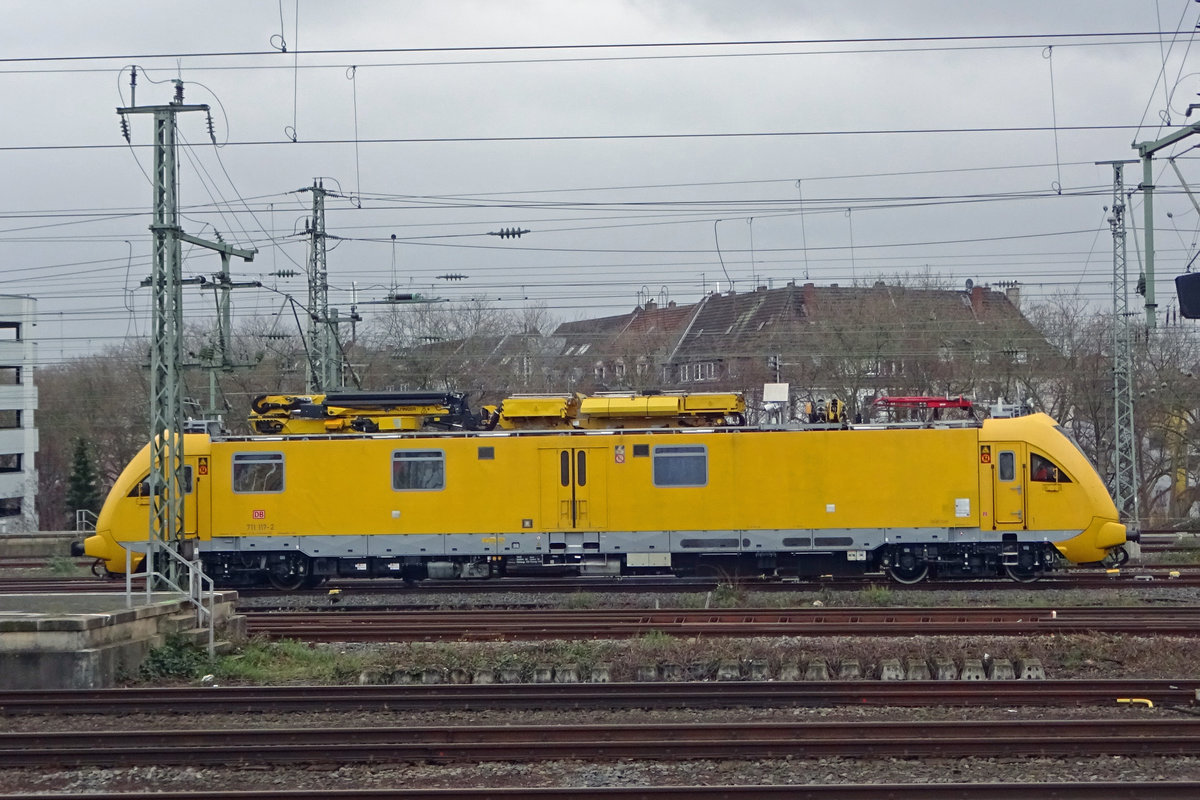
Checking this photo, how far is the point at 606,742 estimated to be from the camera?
31.0ft

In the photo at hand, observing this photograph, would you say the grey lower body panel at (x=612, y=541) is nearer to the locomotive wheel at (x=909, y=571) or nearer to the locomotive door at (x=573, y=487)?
the locomotive door at (x=573, y=487)

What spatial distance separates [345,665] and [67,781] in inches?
173

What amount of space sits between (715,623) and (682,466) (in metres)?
5.05

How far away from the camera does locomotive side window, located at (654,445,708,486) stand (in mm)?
19938

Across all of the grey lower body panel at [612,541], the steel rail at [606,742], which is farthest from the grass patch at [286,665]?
the grey lower body panel at [612,541]

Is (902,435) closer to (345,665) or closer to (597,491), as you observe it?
(597,491)

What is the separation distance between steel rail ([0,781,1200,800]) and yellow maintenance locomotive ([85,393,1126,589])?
11.6 m

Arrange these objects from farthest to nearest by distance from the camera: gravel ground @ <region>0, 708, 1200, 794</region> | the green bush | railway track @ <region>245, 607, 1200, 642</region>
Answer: railway track @ <region>245, 607, 1200, 642</region> < the green bush < gravel ground @ <region>0, 708, 1200, 794</region>

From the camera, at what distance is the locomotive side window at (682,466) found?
65.4 feet

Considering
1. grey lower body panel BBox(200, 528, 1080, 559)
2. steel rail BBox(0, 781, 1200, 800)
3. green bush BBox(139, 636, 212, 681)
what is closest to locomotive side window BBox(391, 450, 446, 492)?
grey lower body panel BBox(200, 528, 1080, 559)

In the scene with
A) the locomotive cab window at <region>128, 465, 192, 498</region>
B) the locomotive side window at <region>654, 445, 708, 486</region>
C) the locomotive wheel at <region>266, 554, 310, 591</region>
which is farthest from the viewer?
the locomotive wheel at <region>266, 554, 310, 591</region>

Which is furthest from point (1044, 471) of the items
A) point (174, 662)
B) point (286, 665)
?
point (174, 662)

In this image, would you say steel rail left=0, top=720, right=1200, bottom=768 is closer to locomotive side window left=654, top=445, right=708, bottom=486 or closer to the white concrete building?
locomotive side window left=654, top=445, right=708, bottom=486

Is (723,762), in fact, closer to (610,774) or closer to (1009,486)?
(610,774)
